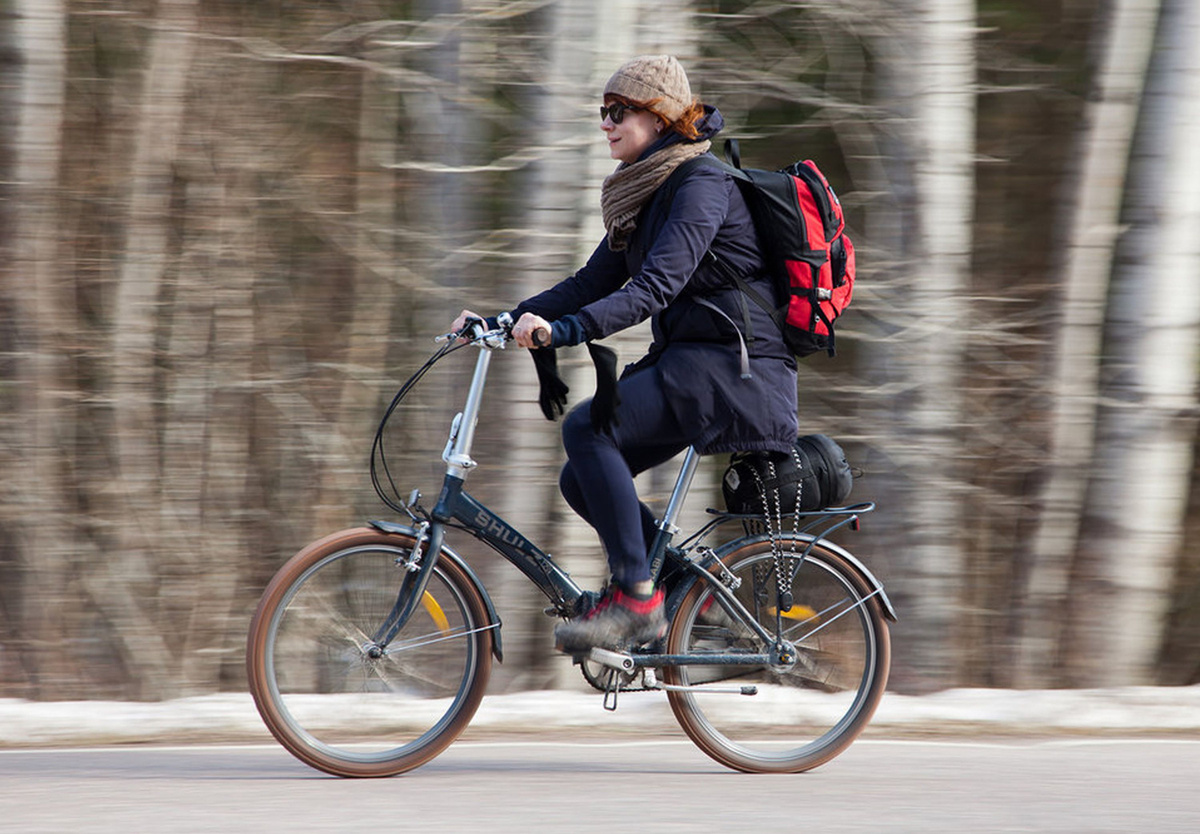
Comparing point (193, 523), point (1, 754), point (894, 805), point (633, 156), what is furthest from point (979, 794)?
point (193, 523)

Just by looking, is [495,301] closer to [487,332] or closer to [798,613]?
[487,332]

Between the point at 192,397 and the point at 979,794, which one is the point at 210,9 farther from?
the point at 979,794

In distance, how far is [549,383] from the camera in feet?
14.6

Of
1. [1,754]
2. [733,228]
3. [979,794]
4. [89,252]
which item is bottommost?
[1,754]

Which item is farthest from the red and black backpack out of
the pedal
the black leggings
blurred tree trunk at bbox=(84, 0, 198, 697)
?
blurred tree trunk at bbox=(84, 0, 198, 697)

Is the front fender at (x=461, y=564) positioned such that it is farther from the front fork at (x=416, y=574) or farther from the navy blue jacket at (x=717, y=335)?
the navy blue jacket at (x=717, y=335)

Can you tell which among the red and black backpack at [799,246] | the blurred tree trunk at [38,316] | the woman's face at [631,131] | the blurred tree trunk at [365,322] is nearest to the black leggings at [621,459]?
the red and black backpack at [799,246]

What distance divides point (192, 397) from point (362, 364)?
2.48 feet

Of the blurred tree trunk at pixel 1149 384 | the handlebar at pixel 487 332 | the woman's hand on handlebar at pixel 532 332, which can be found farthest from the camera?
the blurred tree trunk at pixel 1149 384

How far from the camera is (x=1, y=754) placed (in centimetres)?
500

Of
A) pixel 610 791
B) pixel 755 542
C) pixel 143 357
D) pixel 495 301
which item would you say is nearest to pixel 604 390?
pixel 755 542

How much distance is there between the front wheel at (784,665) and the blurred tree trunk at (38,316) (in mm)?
3096

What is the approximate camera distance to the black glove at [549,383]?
4.39 meters

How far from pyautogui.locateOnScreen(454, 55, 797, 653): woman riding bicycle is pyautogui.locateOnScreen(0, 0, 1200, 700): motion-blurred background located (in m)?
1.60
